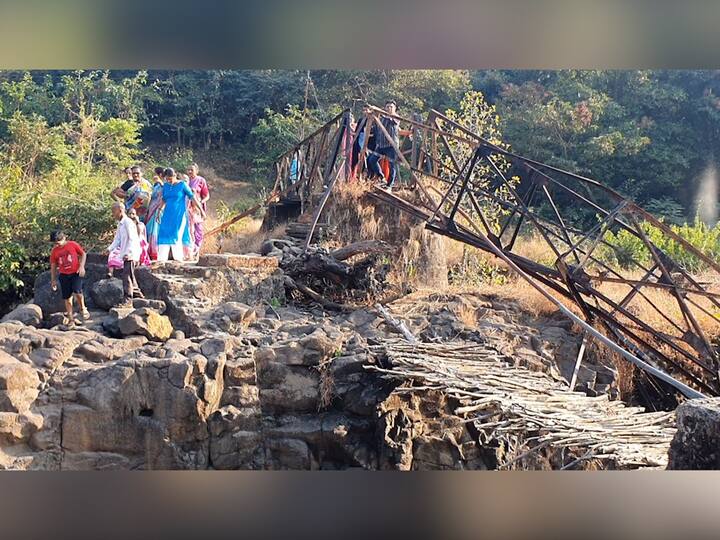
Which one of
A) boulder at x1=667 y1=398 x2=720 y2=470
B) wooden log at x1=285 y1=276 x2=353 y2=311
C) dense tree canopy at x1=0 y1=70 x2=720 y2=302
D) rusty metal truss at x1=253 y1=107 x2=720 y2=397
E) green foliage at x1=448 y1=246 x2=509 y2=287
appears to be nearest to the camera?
boulder at x1=667 y1=398 x2=720 y2=470

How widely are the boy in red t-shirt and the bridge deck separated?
2.37 m

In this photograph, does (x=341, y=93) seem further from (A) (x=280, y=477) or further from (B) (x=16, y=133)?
(A) (x=280, y=477)

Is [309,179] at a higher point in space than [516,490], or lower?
higher

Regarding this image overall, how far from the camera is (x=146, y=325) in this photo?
7.47 m

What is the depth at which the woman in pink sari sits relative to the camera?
27.5ft

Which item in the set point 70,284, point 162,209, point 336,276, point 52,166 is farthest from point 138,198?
point 336,276

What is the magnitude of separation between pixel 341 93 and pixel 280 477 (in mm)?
5537

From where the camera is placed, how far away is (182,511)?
6.52 metres

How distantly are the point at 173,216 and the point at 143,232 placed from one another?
0.97ft

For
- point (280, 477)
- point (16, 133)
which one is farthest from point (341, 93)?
point (280, 477)

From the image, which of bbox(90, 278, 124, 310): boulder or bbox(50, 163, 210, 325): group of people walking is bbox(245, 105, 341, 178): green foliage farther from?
bbox(90, 278, 124, 310): boulder

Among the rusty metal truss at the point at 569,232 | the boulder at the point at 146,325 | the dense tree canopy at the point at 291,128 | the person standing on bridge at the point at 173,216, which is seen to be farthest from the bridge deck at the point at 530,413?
the dense tree canopy at the point at 291,128

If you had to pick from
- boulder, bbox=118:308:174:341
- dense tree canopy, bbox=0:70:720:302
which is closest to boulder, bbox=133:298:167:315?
boulder, bbox=118:308:174:341
